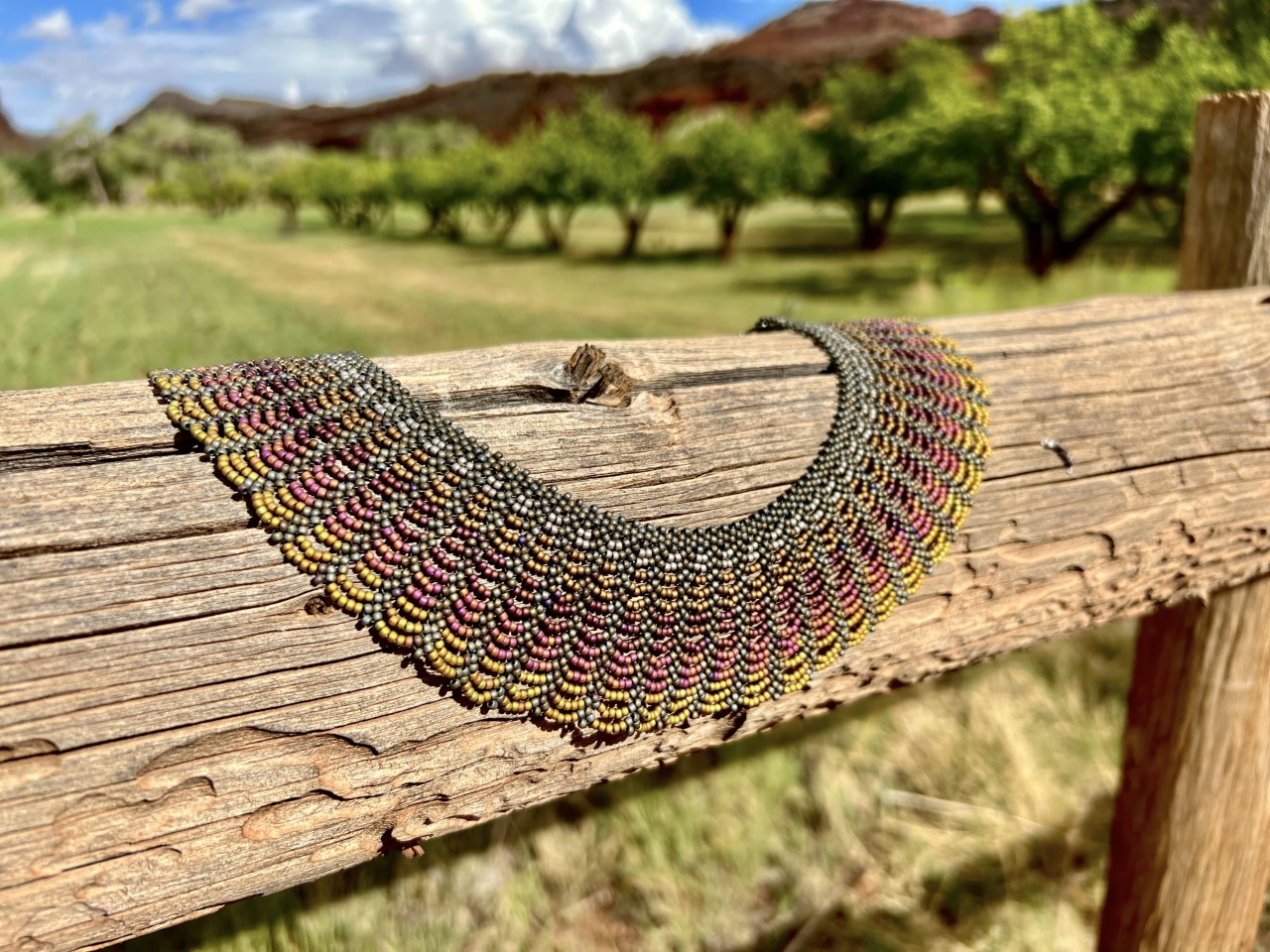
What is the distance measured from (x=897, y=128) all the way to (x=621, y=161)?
351cm

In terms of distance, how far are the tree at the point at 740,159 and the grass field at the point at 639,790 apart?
23.4 ft

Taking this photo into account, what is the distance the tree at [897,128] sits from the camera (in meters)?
8.07

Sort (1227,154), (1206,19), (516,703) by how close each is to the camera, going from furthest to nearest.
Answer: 1. (1206,19)
2. (1227,154)
3. (516,703)

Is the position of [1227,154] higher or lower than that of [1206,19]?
lower

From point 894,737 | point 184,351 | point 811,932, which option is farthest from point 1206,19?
point 184,351

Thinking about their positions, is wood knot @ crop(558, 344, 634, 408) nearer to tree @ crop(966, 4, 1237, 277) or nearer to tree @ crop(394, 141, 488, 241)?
tree @ crop(394, 141, 488, 241)

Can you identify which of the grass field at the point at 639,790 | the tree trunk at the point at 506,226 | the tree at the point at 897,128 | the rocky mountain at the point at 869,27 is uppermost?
the rocky mountain at the point at 869,27

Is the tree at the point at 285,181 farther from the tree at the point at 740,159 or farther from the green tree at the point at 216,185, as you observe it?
the tree at the point at 740,159

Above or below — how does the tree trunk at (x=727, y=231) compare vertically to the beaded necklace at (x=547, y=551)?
above

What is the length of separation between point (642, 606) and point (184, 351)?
153 cm

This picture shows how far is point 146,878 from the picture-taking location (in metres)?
0.87

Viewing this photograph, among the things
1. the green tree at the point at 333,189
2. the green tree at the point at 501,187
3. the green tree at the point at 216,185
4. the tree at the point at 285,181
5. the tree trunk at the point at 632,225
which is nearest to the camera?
the green tree at the point at 216,185

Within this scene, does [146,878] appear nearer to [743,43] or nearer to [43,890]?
[43,890]

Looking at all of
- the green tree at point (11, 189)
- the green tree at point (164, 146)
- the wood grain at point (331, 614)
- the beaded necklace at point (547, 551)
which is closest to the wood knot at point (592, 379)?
the wood grain at point (331, 614)
